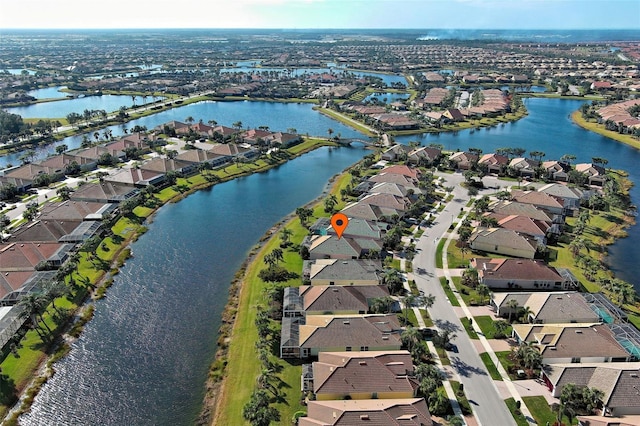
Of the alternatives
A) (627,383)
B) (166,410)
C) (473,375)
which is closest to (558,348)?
(627,383)

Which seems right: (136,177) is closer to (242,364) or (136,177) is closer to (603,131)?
(242,364)

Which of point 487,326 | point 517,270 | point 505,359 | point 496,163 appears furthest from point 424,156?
point 505,359

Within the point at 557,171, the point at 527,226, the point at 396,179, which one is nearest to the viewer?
the point at 527,226

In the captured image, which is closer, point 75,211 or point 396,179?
point 75,211

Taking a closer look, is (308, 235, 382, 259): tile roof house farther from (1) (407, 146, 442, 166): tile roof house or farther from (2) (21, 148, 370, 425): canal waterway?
(1) (407, 146, 442, 166): tile roof house

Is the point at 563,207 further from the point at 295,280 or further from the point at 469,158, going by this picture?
the point at 295,280

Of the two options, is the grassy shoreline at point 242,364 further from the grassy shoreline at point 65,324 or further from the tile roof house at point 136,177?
the tile roof house at point 136,177
